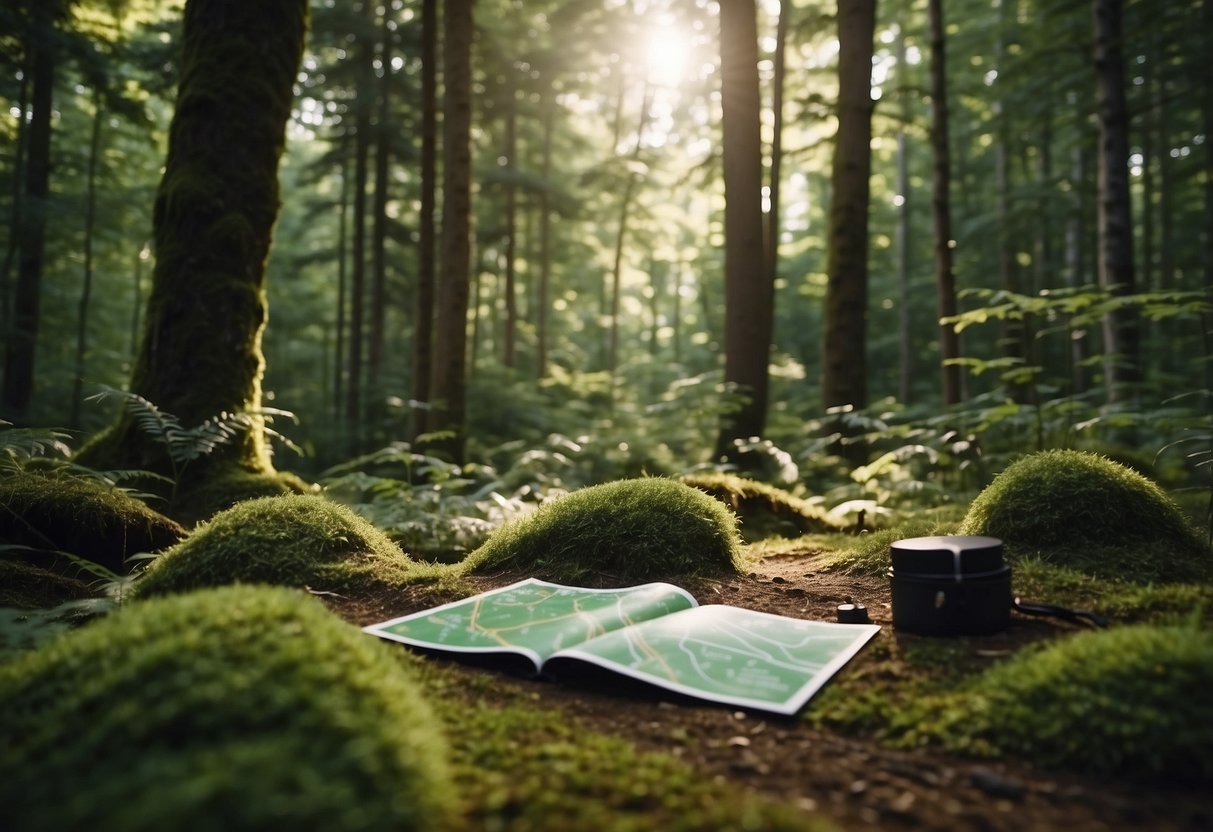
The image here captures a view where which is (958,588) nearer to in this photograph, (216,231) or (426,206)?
(216,231)

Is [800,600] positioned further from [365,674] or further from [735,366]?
[735,366]

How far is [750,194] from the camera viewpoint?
9.26 m

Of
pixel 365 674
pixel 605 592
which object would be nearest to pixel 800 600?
pixel 605 592

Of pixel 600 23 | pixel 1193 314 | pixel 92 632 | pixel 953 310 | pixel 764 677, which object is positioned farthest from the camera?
pixel 600 23

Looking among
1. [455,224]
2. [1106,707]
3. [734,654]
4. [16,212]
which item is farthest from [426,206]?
[1106,707]

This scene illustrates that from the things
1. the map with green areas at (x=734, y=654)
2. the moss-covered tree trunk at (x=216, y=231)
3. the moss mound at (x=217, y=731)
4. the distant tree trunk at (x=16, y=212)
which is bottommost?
the map with green areas at (x=734, y=654)

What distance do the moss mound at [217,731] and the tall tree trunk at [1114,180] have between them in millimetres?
9908

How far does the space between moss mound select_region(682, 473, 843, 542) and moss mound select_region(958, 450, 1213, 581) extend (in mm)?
2129

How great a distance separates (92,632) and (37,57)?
16265 millimetres

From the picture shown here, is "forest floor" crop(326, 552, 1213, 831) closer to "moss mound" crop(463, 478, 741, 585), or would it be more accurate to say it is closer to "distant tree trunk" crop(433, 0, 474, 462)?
"moss mound" crop(463, 478, 741, 585)

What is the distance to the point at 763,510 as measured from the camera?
6.52 m

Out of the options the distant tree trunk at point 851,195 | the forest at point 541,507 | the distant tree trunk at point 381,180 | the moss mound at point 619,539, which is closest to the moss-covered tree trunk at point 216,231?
the forest at point 541,507

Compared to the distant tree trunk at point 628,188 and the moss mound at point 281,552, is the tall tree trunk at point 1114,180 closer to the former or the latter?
the moss mound at point 281,552

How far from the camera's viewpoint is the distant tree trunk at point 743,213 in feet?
29.9
